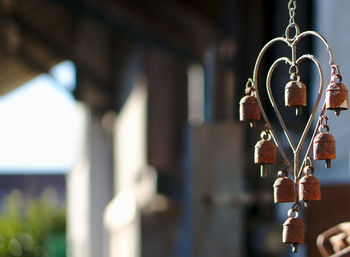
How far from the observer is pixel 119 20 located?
6.20 m

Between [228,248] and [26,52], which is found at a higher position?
[26,52]

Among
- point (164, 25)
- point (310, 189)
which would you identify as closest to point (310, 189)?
point (310, 189)

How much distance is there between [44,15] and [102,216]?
10.4 ft

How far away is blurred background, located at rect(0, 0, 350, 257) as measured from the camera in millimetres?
3893

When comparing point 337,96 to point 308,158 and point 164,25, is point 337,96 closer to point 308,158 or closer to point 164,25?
point 308,158

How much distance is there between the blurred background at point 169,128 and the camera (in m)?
3.89

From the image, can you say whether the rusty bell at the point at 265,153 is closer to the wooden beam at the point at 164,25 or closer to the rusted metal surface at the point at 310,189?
the rusted metal surface at the point at 310,189

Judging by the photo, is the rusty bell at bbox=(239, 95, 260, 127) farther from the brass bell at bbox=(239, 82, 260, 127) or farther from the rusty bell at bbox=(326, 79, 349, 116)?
the rusty bell at bbox=(326, 79, 349, 116)

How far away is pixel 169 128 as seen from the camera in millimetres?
7020

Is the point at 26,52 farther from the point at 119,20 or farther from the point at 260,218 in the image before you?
the point at 260,218

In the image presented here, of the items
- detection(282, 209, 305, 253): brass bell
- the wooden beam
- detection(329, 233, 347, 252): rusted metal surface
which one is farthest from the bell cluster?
the wooden beam

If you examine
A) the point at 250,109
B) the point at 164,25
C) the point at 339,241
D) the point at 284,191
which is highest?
the point at 164,25

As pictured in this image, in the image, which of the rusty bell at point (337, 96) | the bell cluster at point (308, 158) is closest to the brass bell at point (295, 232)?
the bell cluster at point (308, 158)

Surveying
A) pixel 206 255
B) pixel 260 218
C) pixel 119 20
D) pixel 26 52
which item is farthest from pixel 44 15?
pixel 206 255
